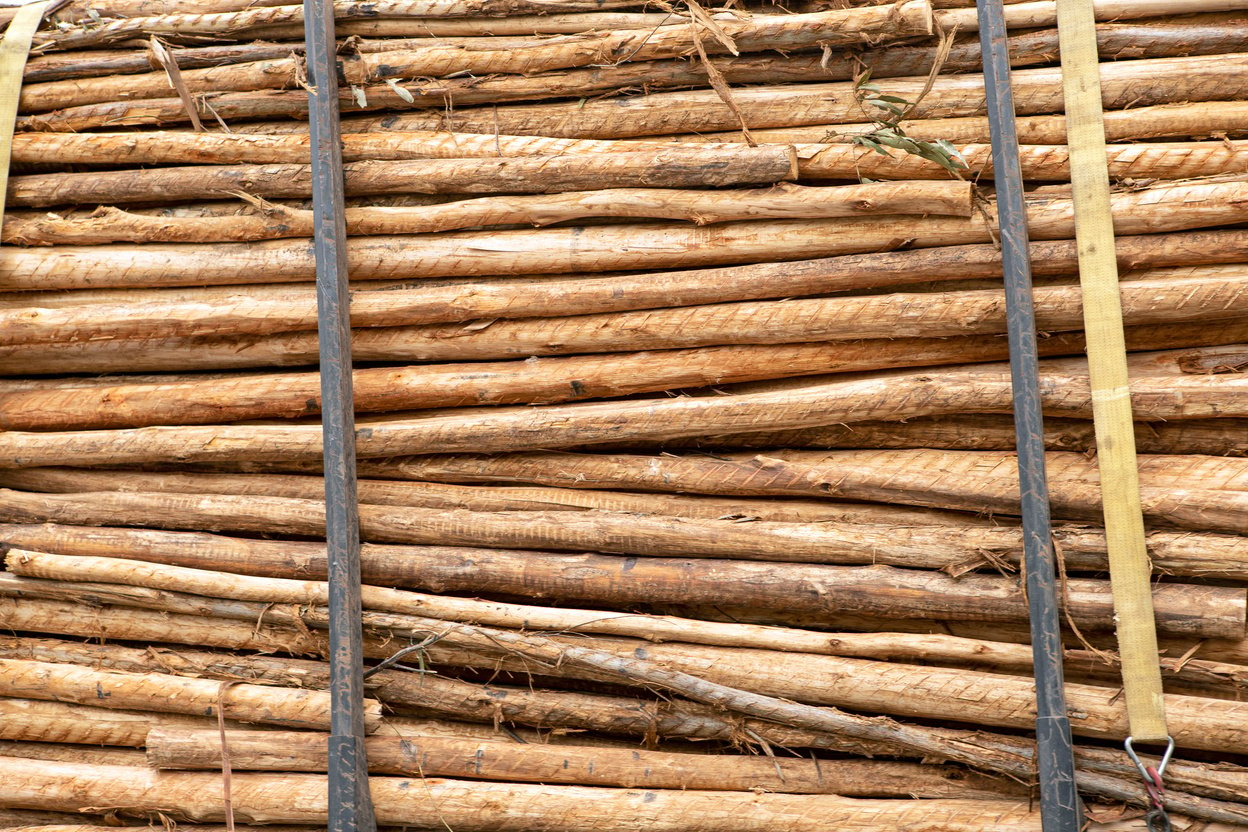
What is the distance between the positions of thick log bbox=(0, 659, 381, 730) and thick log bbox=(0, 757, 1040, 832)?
0.73ft

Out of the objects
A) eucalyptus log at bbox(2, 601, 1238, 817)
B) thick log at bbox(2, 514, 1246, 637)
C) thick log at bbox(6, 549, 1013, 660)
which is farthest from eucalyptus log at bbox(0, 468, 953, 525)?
eucalyptus log at bbox(2, 601, 1238, 817)

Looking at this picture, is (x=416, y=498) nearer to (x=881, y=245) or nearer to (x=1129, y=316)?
(x=881, y=245)

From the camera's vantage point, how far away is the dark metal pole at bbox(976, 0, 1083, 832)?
9.35 feet

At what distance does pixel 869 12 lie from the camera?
3.35m

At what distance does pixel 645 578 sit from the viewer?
3.23 meters

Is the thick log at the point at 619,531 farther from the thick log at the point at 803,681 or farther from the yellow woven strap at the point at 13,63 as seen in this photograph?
the yellow woven strap at the point at 13,63

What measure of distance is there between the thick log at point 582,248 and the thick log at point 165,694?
152 centimetres

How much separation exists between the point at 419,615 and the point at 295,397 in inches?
38.0

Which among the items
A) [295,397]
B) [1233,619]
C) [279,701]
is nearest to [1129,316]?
[1233,619]

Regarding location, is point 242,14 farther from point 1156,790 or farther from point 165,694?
point 1156,790

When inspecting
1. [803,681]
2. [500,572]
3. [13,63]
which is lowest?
[803,681]

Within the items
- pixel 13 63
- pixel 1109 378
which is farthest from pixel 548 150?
pixel 13 63

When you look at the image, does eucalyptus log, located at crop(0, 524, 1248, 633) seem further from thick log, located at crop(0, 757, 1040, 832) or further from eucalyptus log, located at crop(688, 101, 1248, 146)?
eucalyptus log, located at crop(688, 101, 1248, 146)

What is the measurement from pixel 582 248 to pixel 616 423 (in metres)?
0.68
